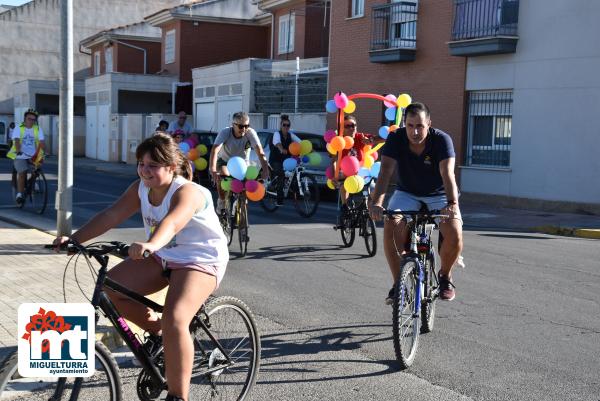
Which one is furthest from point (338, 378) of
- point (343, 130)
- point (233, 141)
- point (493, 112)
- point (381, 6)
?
point (381, 6)

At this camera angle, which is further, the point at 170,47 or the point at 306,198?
the point at 170,47

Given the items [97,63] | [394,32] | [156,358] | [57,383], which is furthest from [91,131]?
[57,383]

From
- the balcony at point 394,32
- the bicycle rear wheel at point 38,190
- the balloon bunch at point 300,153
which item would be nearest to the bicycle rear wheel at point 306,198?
the balloon bunch at point 300,153

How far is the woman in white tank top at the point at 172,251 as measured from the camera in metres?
4.06

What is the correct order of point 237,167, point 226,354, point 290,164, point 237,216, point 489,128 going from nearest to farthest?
point 226,354, point 237,167, point 237,216, point 290,164, point 489,128

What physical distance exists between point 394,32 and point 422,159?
17.8 metres

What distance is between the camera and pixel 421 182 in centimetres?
637

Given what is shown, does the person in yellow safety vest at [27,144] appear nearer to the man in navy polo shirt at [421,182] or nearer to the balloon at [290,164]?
the balloon at [290,164]

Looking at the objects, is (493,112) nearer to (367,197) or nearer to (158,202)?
(367,197)

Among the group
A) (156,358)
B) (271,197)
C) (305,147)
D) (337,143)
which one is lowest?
(271,197)

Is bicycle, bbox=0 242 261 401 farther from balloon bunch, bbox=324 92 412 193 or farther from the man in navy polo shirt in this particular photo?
balloon bunch, bbox=324 92 412 193

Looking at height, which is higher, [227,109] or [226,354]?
[227,109]

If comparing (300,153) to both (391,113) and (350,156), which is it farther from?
(350,156)

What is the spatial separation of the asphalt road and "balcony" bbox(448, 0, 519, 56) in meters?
8.49
